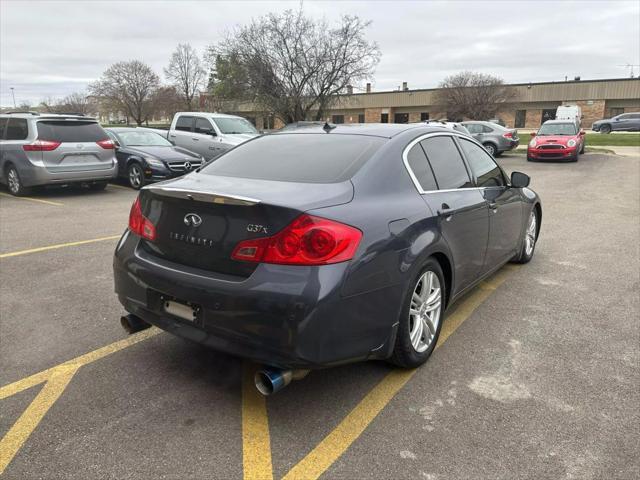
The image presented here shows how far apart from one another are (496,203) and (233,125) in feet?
40.1

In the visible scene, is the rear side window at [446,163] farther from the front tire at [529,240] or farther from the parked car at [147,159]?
the parked car at [147,159]

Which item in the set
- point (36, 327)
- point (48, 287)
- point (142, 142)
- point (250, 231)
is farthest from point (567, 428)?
point (142, 142)

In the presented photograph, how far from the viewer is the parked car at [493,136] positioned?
70.6ft

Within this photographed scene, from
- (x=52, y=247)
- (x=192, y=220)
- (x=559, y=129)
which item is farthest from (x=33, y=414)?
(x=559, y=129)

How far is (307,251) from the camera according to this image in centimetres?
252

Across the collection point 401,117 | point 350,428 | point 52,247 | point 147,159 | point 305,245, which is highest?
point 401,117

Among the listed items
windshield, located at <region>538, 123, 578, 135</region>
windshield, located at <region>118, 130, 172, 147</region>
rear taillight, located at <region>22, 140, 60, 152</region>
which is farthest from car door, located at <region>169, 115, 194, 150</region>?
windshield, located at <region>538, 123, 578, 135</region>

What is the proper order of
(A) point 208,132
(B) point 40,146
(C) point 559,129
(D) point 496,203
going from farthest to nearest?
(C) point 559,129 < (A) point 208,132 < (B) point 40,146 < (D) point 496,203

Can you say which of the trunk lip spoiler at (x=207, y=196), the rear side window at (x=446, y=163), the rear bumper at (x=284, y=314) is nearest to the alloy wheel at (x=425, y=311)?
the rear bumper at (x=284, y=314)

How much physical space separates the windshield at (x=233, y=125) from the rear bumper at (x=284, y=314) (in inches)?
501

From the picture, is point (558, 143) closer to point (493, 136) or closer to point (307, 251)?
point (493, 136)

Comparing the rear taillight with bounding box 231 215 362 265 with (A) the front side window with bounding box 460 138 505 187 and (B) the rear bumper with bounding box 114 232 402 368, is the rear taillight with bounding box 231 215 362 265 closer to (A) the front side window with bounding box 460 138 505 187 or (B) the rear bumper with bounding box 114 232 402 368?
(B) the rear bumper with bounding box 114 232 402 368

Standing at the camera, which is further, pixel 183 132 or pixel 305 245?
pixel 183 132

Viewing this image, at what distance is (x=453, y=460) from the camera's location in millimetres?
2420
